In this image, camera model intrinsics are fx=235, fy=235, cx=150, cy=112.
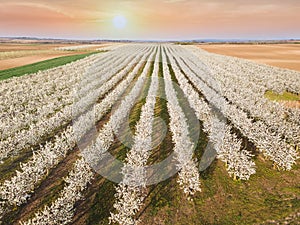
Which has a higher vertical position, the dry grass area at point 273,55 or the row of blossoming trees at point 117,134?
the dry grass area at point 273,55

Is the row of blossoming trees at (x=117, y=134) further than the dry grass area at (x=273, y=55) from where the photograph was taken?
→ No

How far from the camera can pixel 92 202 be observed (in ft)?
60.5

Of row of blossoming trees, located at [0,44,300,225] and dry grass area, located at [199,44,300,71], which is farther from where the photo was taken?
dry grass area, located at [199,44,300,71]

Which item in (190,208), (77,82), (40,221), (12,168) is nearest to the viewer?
(40,221)

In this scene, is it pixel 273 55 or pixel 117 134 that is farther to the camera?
pixel 273 55

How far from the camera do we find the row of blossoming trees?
719 inches

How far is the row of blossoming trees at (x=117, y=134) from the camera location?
18250 mm

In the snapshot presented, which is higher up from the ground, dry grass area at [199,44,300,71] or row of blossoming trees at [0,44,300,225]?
dry grass area at [199,44,300,71]

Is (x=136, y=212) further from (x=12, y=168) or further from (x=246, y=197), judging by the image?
(x=12, y=168)

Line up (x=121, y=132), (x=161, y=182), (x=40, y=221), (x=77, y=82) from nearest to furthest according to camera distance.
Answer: (x=40, y=221) → (x=161, y=182) → (x=121, y=132) → (x=77, y=82)

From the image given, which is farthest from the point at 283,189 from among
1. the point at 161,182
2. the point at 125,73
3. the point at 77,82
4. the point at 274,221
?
the point at 125,73

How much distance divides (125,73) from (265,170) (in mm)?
50335

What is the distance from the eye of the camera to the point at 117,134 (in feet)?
96.7

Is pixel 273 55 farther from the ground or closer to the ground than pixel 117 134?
farther from the ground
